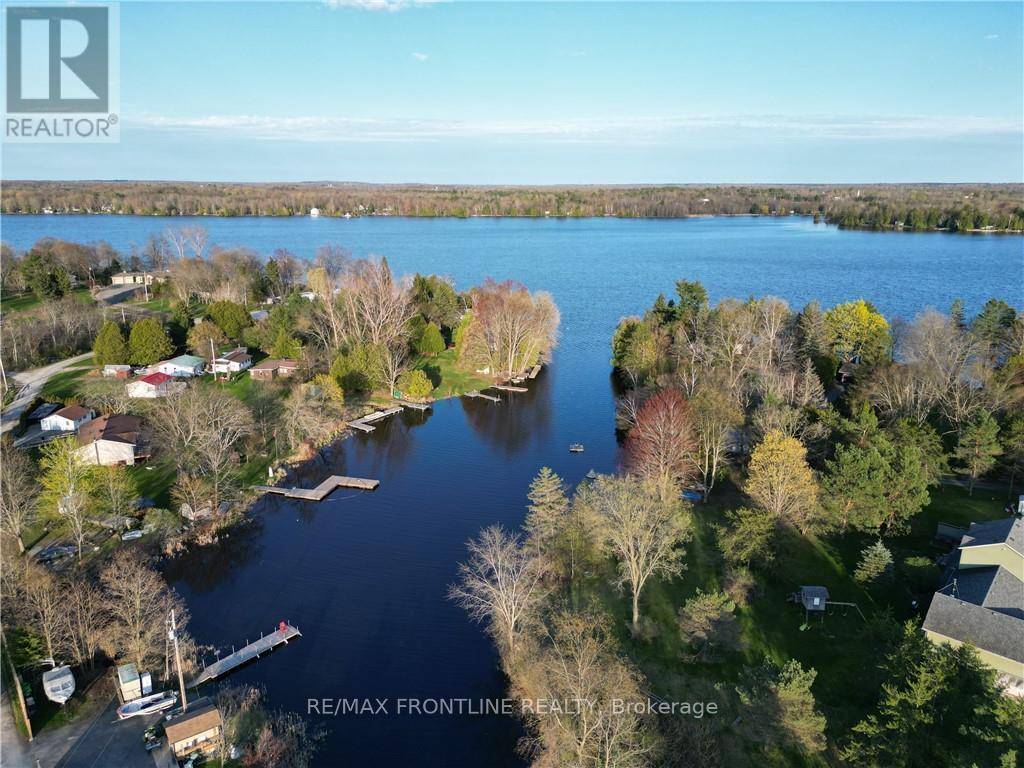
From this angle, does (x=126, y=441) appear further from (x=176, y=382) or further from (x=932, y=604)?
(x=932, y=604)

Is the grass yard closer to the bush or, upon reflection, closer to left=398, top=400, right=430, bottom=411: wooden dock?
left=398, top=400, right=430, bottom=411: wooden dock

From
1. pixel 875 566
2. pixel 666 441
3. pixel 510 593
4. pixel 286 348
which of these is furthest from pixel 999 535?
pixel 286 348

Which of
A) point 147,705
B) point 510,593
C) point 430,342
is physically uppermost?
point 430,342

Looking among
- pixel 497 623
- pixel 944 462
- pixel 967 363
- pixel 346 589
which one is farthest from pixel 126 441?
pixel 967 363

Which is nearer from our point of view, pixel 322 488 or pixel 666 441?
pixel 666 441

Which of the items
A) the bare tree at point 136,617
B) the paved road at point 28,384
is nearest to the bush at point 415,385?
the paved road at point 28,384

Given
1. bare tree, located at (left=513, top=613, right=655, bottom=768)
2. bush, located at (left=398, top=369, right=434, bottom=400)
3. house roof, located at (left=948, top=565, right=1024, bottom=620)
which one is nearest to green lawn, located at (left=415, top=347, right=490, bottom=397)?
bush, located at (left=398, top=369, right=434, bottom=400)

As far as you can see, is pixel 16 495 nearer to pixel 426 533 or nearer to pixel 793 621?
pixel 426 533
